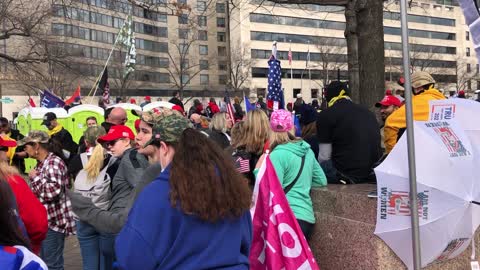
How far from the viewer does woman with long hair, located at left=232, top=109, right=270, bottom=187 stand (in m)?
5.14

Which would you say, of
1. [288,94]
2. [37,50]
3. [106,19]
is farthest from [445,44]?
[37,50]

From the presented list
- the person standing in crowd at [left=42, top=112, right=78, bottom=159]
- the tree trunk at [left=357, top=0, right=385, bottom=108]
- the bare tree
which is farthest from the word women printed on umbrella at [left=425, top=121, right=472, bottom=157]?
the bare tree

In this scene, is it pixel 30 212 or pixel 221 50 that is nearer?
pixel 30 212

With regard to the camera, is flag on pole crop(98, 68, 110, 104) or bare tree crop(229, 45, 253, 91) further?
bare tree crop(229, 45, 253, 91)

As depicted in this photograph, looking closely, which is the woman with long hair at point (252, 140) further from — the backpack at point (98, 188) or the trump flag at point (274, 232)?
the backpack at point (98, 188)

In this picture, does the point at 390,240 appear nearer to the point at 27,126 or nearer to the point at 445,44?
the point at 27,126

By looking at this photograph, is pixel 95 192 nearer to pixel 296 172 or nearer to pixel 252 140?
pixel 252 140

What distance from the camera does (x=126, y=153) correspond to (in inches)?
181

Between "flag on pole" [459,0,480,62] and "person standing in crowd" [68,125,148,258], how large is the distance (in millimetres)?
2677

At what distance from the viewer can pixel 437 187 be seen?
3475 mm

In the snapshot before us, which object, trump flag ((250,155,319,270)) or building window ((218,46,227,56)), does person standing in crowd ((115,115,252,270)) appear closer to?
trump flag ((250,155,319,270))

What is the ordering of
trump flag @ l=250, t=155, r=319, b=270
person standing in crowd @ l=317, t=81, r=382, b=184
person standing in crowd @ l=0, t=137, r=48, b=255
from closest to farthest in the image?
1. person standing in crowd @ l=0, t=137, r=48, b=255
2. trump flag @ l=250, t=155, r=319, b=270
3. person standing in crowd @ l=317, t=81, r=382, b=184

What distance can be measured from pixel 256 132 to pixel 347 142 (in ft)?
2.91

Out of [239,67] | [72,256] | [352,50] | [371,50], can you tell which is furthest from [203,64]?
[72,256]
